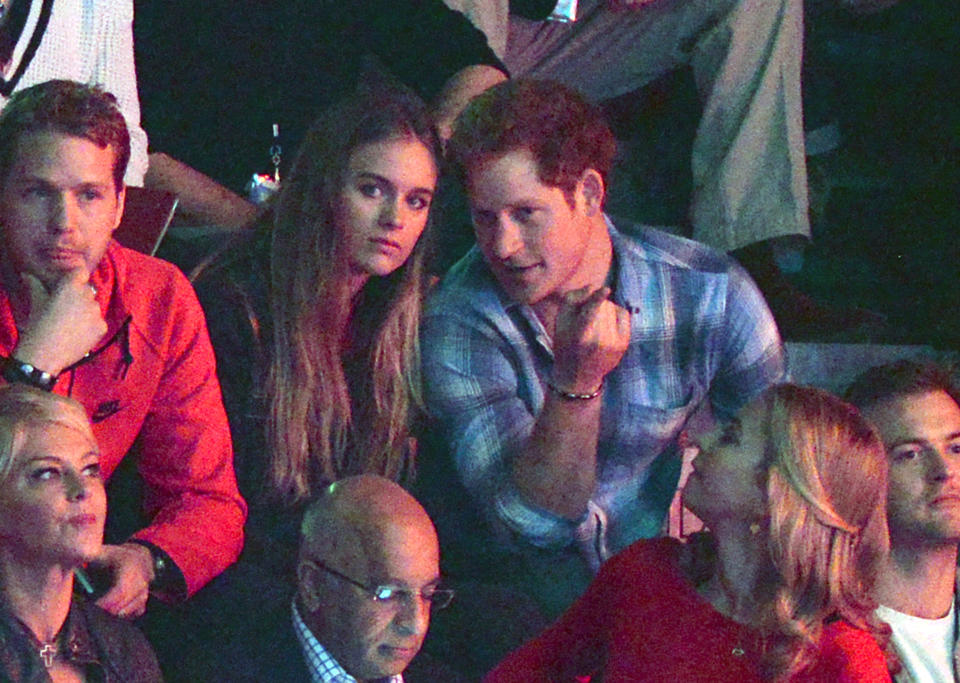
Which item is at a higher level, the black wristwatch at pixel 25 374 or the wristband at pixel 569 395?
the black wristwatch at pixel 25 374

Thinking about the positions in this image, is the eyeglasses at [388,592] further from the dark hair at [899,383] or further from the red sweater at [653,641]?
the dark hair at [899,383]

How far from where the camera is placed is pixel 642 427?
1.88 meters

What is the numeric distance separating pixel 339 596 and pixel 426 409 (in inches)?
18.6

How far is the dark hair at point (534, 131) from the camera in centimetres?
177

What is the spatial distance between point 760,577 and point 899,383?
1.62ft

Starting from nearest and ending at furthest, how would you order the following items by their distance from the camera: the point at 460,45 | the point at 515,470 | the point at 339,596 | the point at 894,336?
the point at 339,596, the point at 515,470, the point at 460,45, the point at 894,336

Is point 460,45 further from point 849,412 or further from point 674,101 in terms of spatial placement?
point 849,412

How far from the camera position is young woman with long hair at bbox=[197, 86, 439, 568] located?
164 centimetres

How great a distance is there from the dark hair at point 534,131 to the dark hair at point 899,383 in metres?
0.49

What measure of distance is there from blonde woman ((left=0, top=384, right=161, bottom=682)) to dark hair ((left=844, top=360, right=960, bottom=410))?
1.10 metres

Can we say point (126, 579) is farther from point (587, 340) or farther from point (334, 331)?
point (587, 340)

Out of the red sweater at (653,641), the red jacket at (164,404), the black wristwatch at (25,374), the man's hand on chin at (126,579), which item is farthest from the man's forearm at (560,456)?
the black wristwatch at (25,374)

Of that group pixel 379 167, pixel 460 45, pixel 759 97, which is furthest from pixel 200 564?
pixel 759 97

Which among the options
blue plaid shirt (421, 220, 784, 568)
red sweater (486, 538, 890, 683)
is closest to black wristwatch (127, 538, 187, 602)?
red sweater (486, 538, 890, 683)
